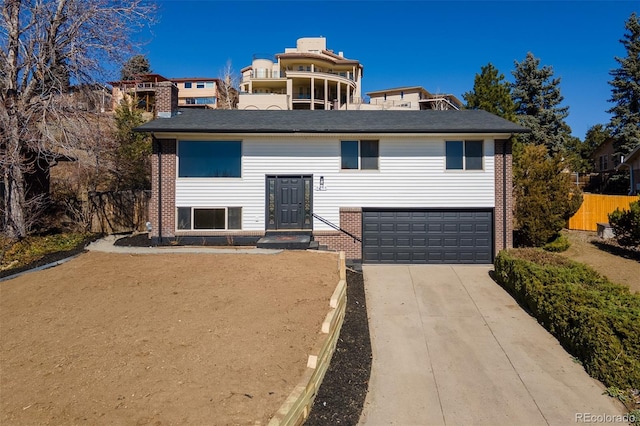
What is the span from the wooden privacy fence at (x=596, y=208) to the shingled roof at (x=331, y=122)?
6.07m

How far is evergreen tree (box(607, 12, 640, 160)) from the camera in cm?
2925

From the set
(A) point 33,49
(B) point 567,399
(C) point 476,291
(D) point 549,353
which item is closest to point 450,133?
(C) point 476,291

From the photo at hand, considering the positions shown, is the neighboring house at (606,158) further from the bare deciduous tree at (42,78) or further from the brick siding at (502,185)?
the bare deciduous tree at (42,78)

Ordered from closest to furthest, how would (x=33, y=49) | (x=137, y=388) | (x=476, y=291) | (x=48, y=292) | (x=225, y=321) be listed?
(x=137, y=388)
(x=225, y=321)
(x=48, y=292)
(x=476, y=291)
(x=33, y=49)

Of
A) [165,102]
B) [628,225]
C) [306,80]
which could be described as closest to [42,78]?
[165,102]

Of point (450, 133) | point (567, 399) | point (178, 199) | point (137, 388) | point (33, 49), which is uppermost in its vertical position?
point (33, 49)

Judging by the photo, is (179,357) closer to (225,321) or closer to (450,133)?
(225,321)

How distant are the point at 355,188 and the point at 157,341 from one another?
9.37 metres

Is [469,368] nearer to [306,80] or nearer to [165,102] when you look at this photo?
[165,102]

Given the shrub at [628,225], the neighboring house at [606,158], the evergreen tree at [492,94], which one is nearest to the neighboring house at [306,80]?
the evergreen tree at [492,94]

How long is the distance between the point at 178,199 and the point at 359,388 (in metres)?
9.98

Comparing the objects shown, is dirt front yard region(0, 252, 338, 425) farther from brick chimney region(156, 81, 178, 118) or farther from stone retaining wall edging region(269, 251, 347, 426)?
brick chimney region(156, 81, 178, 118)

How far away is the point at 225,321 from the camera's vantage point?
236 inches

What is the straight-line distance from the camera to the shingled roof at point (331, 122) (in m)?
12.9
